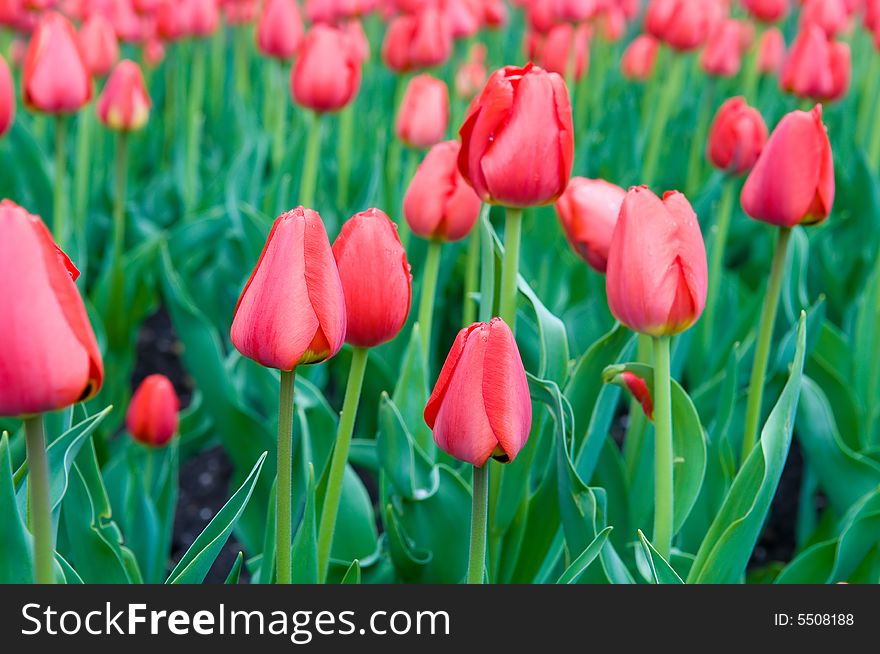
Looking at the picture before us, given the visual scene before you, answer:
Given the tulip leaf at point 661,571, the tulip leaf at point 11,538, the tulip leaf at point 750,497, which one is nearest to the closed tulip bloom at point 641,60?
the tulip leaf at point 750,497

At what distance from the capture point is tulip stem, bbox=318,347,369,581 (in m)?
1.03

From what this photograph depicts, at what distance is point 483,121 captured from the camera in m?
1.04

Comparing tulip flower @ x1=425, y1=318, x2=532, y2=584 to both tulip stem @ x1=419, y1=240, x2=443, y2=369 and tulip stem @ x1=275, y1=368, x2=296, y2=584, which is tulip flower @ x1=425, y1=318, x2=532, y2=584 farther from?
tulip stem @ x1=419, y1=240, x2=443, y2=369

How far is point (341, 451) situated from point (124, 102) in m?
1.20

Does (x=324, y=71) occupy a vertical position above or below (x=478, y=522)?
above

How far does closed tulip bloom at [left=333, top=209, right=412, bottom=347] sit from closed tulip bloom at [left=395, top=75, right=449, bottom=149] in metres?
0.95

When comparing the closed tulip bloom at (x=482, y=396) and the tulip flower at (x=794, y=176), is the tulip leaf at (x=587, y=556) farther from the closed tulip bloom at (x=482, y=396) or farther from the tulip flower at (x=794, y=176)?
the tulip flower at (x=794, y=176)

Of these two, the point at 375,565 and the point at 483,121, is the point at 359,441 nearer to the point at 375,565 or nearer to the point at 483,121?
the point at 375,565

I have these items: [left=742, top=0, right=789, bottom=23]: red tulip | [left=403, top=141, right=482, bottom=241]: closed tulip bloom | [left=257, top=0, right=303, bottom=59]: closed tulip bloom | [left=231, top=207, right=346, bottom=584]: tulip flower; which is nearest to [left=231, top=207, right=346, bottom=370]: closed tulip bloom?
[left=231, top=207, right=346, bottom=584]: tulip flower

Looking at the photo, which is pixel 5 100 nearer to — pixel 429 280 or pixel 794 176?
pixel 429 280

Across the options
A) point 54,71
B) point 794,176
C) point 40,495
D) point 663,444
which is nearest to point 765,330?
point 794,176

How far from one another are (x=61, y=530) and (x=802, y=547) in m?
1.23

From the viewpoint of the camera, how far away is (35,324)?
2.16 ft

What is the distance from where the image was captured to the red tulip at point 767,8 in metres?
3.00
